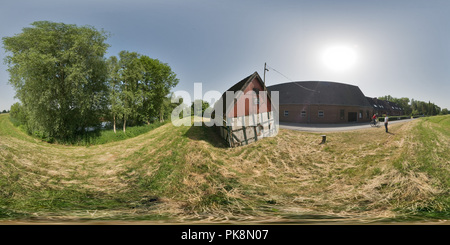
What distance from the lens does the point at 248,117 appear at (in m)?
6.71

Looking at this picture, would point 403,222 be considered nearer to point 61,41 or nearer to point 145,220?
point 145,220

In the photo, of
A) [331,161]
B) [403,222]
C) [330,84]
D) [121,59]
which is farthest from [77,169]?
[330,84]

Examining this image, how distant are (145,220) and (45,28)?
30.6 ft

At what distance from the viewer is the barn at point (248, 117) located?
593cm

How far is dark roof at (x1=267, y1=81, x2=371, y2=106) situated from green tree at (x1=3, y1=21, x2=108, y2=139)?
→ 15.0 m

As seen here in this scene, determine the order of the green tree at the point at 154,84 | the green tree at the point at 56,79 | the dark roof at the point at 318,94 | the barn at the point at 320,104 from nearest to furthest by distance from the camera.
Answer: the green tree at the point at 56,79
the green tree at the point at 154,84
the barn at the point at 320,104
the dark roof at the point at 318,94

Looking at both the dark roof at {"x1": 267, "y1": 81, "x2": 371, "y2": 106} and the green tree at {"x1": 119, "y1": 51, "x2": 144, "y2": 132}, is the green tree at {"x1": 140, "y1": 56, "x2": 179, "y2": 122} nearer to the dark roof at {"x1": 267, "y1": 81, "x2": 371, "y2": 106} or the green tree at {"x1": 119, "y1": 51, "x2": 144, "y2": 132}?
the green tree at {"x1": 119, "y1": 51, "x2": 144, "y2": 132}

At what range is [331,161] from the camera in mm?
3863

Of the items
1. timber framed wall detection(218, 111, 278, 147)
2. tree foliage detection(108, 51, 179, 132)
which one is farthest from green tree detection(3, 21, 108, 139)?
timber framed wall detection(218, 111, 278, 147)

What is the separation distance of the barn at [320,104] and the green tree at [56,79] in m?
14.4

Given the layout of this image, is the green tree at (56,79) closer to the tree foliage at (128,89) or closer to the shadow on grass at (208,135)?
the tree foliage at (128,89)

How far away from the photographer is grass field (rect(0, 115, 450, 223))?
207 cm

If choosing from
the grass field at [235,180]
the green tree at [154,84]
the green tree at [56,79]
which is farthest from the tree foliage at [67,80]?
the green tree at [154,84]

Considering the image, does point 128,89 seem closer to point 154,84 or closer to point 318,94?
point 154,84
